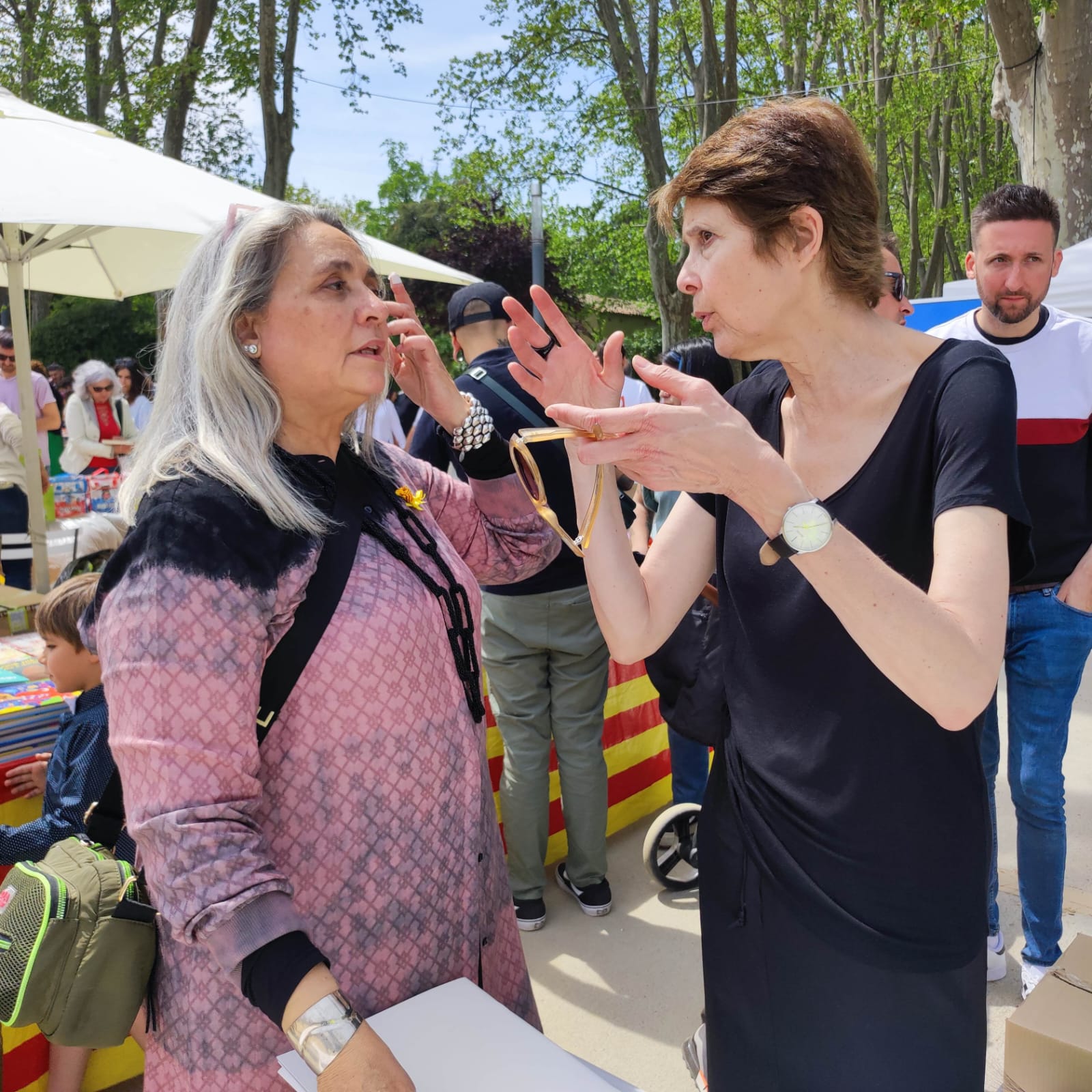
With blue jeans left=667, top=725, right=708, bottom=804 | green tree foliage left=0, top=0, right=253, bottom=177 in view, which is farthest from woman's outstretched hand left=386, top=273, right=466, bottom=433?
green tree foliage left=0, top=0, right=253, bottom=177

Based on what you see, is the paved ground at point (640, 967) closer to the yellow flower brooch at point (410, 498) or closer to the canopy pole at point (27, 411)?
the yellow flower brooch at point (410, 498)

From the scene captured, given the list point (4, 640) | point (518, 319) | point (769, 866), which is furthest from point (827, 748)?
point (4, 640)

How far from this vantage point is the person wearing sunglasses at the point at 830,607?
123cm

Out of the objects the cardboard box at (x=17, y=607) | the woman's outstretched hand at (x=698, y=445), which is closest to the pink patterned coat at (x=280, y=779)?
the woman's outstretched hand at (x=698, y=445)

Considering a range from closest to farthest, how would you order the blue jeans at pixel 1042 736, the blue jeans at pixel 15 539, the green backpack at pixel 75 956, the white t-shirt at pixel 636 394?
the green backpack at pixel 75 956 → the blue jeans at pixel 1042 736 → the white t-shirt at pixel 636 394 → the blue jeans at pixel 15 539

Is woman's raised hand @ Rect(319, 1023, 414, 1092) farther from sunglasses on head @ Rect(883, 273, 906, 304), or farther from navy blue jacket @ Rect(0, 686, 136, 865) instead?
sunglasses on head @ Rect(883, 273, 906, 304)

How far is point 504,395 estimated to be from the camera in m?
3.24

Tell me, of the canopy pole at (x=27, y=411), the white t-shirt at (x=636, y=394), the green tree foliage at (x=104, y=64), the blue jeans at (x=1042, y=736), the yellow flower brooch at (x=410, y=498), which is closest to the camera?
the yellow flower brooch at (x=410, y=498)

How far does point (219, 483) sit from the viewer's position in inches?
52.2

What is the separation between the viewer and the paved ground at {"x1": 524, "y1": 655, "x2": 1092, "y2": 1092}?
2.80 metres

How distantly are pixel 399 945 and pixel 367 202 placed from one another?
4485 centimetres

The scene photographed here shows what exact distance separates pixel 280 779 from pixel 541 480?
0.56 meters

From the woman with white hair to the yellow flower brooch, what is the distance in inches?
262

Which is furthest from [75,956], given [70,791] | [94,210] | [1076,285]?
[1076,285]
